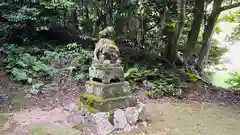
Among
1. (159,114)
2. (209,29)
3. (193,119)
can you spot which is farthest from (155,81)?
(209,29)

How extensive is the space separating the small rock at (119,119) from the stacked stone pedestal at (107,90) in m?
0.19

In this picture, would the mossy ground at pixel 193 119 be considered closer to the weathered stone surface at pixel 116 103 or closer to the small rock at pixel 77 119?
the weathered stone surface at pixel 116 103

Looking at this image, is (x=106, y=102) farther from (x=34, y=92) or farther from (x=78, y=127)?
(x=34, y=92)

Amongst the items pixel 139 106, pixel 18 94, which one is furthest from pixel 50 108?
pixel 139 106

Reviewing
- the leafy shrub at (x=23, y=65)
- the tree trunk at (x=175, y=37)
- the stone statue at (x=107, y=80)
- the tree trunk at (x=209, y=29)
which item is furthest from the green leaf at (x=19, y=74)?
the tree trunk at (x=209, y=29)

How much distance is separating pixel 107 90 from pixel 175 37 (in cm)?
459

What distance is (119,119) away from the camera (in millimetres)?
4969

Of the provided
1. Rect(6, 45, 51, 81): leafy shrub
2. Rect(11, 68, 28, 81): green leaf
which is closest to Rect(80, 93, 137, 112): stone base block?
Rect(11, 68, 28, 81): green leaf

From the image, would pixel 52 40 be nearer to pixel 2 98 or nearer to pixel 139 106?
pixel 2 98

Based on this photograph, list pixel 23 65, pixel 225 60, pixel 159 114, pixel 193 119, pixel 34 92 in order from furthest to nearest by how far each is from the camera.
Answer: pixel 225 60 → pixel 23 65 → pixel 34 92 → pixel 159 114 → pixel 193 119

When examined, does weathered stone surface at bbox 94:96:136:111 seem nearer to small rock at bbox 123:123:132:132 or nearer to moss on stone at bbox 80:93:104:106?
moss on stone at bbox 80:93:104:106

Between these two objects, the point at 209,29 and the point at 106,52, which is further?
the point at 209,29

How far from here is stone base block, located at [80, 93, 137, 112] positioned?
5031 millimetres

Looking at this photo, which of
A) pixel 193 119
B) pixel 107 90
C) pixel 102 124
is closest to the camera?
pixel 102 124
